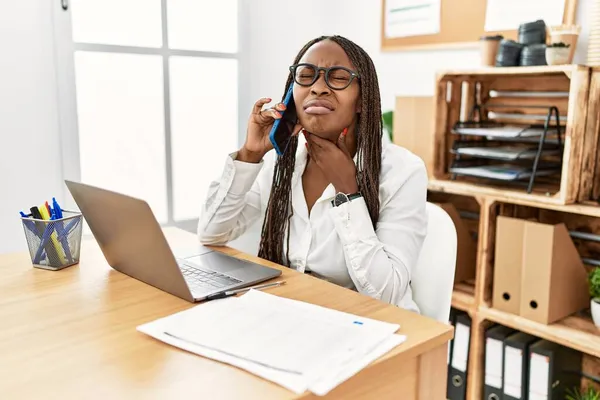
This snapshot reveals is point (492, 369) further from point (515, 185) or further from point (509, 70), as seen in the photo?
point (509, 70)

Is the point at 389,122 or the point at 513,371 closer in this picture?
the point at 513,371

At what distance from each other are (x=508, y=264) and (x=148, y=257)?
4.15ft

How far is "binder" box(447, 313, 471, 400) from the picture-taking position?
202cm

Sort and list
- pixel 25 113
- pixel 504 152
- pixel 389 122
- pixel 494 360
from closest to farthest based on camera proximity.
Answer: pixel 504 152, pixel 494 360, pixel 25 113, pixel 389 122

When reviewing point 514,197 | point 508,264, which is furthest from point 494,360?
point 514,197

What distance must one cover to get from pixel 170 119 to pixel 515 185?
146 centimetres

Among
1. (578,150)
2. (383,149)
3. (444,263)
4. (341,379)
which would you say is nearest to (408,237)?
(444,263)

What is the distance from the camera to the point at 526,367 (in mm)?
1871

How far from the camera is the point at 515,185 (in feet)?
6.32

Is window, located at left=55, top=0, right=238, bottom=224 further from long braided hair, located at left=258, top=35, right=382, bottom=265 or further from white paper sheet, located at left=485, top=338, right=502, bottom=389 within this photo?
white paper sheet, located at left=485, top=338, right=502, bottom=389

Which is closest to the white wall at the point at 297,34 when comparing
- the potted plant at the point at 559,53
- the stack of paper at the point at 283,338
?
the potted plant at the point at 559,53

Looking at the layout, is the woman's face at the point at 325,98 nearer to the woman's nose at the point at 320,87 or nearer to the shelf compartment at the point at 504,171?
the woman's nose at the point at 320,87

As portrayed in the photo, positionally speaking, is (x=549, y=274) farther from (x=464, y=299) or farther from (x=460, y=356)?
(x=460, y=356)

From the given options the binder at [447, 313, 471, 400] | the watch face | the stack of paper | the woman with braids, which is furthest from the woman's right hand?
the binder at [447, 313, 471, 400]
